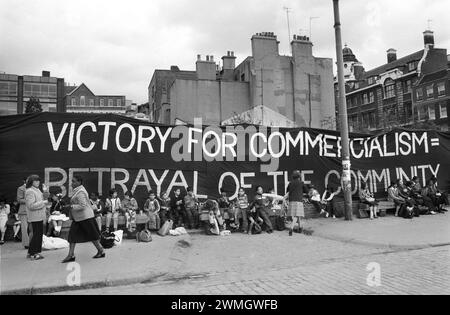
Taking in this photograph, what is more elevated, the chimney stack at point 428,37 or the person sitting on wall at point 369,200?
the chimney stack at point 428,37

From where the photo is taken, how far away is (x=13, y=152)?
10383 mm

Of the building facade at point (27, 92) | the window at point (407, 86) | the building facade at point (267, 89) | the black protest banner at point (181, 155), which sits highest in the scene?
the building facade at point (27, 92)

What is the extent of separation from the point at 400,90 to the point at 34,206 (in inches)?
2192

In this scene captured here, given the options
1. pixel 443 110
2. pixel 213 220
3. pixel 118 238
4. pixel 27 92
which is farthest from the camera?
pixel 27 92

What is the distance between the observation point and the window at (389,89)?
184 ft

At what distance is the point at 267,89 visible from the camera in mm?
33719

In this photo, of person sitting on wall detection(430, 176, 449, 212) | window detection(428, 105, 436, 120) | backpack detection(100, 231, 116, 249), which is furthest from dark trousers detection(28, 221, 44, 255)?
window detection(428, 105, 436, 120)

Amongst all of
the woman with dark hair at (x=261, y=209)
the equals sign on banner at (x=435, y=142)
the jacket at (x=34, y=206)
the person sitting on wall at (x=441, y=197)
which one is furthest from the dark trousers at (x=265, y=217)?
the equals sign on banner at (x=435, y=142)

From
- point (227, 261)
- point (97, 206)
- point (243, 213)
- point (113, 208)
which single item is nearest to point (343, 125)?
point (243, 213)

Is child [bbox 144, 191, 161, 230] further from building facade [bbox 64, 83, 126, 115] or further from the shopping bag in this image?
building facade [bbox 64, 83, 126, 115]

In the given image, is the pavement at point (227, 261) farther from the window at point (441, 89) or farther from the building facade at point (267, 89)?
the window at point (441, 89)

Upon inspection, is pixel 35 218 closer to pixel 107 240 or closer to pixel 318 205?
pixel 107 240
